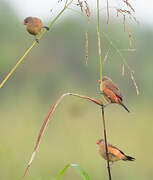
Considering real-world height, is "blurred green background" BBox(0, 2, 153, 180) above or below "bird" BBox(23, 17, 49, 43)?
below

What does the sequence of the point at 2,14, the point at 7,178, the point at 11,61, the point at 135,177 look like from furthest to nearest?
the point at 2,14
the point at 11,61
the point at 135,177
the point at 7,178

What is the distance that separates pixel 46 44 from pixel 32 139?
1425 centimetres

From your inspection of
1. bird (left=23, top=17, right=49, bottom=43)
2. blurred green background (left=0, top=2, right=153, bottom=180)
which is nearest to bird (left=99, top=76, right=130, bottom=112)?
blurred green background (left=0, top=2, right=153, bottom=180)

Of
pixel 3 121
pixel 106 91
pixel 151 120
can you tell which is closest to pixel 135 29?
pixel 3 121

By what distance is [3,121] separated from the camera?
885 centimetres

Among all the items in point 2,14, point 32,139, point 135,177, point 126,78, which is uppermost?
point 2,14

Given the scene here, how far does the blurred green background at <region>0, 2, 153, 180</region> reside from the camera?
241 inches

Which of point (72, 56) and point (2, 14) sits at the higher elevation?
point (2, 14)

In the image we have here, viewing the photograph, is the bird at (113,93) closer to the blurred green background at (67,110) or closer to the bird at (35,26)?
the blurred green background at (67,110)

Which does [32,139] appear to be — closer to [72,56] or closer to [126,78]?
[126,78]

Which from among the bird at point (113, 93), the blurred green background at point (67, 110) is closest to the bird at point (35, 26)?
the blurred green background at point (67, 110)

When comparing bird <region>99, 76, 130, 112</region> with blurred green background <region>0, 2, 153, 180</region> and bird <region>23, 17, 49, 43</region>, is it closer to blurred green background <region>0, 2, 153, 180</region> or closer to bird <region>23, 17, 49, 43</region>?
blurred green background <region>0, 2, 153, 180</region>

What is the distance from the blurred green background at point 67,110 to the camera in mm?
6117

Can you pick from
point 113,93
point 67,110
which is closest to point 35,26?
point 113,93
